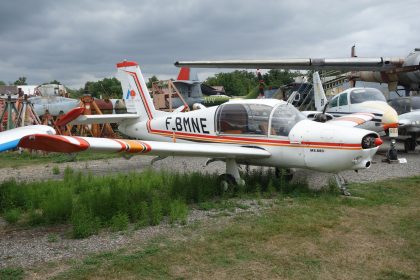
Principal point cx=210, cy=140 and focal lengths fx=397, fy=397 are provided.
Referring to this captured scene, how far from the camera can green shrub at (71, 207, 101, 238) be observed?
4809 mm

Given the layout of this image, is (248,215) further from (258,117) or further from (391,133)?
(391,133)

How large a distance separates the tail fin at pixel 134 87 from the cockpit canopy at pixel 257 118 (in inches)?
138

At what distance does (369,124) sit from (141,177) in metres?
6.87

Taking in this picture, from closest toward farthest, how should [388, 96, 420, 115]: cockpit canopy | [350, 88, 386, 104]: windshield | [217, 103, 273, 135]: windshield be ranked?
[217, 103, 273, 135]: windshield < [350, 88, 386, 104]: windshield < [388, 96, 420, 115]: cockpit canopy

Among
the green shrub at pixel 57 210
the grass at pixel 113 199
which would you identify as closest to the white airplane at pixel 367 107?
the grass at pixel 113 199

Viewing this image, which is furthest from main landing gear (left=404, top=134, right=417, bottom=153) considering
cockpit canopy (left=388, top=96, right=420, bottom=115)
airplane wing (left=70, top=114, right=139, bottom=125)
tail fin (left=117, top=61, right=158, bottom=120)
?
airplane wing (left=70, top=114, right=139, bottom=125)

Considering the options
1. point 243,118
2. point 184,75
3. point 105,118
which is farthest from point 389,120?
point 184,75

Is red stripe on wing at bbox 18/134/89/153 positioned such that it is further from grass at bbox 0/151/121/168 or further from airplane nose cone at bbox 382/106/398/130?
airplane nose cone at bbox 382/106/398/130

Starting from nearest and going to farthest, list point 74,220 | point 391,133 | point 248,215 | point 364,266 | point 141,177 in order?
point 364,266 < point 74,220 < point 248,215 < point 141,177 < point 391,133

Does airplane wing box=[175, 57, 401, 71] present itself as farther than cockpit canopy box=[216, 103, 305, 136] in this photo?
Yes

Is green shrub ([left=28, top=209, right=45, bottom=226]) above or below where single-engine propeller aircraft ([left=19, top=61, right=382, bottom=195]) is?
below

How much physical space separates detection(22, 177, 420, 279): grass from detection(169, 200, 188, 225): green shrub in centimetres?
34

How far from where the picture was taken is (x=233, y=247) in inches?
170

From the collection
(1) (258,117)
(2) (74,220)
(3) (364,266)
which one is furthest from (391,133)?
(2) (74,220)
